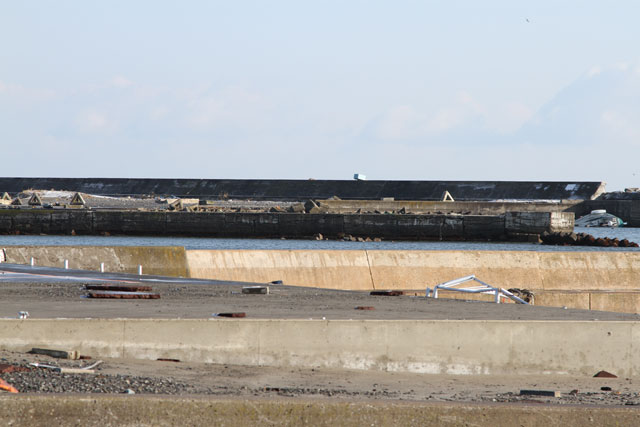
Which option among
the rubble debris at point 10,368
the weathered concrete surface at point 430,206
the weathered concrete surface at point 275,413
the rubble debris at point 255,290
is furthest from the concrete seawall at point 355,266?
the weathered concrete surface at point 430,206

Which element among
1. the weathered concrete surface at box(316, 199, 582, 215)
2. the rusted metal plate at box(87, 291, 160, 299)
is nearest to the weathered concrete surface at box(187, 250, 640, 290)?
the rusted metal plate at box(87, 291, 160, 299)

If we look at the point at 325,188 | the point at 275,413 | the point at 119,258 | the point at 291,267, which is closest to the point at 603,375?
the point at 275,413

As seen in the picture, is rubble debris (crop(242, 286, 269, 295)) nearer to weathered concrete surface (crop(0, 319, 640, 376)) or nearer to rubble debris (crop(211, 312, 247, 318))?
rubble debris (crop(211, 312, 247, 318))

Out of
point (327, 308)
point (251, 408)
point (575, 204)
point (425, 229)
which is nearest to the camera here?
point (251, 408)

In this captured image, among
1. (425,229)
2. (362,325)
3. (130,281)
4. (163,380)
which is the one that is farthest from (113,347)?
(425,229)

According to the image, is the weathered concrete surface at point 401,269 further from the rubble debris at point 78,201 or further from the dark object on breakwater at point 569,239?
the rubble debris at point 78,201

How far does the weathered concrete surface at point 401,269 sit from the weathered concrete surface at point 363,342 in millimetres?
11899

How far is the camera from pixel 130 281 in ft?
59.3

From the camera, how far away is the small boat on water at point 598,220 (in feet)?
319

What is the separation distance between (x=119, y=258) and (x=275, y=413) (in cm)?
1742

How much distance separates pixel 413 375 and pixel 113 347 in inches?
133

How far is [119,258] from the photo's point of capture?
22812mm

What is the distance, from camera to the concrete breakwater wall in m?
70.5

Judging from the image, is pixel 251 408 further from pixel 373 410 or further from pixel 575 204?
pixel 575 204
